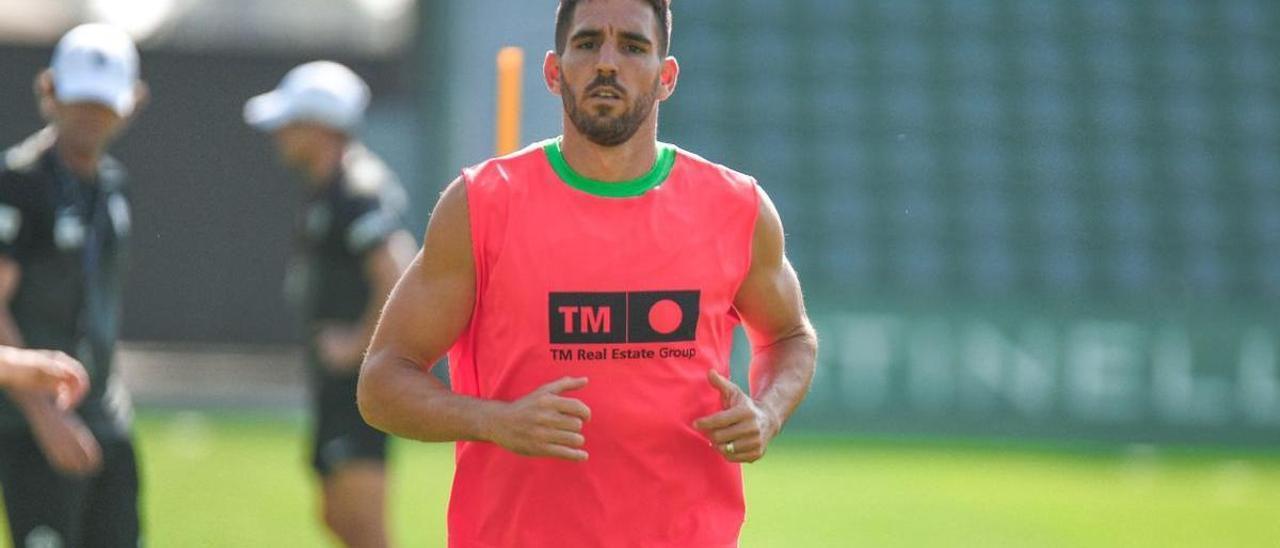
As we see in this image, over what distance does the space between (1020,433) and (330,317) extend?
1027 cm

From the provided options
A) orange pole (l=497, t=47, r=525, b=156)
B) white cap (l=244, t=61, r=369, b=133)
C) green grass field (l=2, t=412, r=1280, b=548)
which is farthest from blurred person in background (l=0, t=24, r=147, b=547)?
green grass field (l=2, t=412, r=1280, b=548)

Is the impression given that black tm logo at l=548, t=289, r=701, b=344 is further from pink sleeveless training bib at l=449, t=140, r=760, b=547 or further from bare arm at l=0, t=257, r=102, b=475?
bare arm at l=0, t=257, r=102, b=475

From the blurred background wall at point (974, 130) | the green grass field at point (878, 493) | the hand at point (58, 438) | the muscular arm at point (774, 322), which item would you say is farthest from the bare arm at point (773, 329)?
the blurred background wall at point (974, 130)

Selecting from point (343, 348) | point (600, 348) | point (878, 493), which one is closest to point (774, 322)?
point (600, 348)

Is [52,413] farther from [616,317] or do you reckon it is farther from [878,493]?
[878,493]

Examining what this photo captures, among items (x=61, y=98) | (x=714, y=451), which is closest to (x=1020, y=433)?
(x=61, y=98)

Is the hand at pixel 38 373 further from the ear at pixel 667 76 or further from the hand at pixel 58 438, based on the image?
the ear at pixel 667 76

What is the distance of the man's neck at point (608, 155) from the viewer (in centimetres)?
409

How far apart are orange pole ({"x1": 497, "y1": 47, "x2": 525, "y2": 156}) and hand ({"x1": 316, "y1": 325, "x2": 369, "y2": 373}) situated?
80.9 inches

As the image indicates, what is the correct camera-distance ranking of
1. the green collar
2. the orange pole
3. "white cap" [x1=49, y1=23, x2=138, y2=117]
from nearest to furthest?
the green collar < the orange pole < "white cap" [x1=49, y1=23, x2=138, y2=117]

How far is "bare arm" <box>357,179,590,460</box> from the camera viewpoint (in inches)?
154

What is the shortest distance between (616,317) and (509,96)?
1898 mm

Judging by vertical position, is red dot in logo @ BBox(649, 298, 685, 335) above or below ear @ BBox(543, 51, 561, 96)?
below

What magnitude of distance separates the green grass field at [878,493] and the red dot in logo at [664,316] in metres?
6.56
